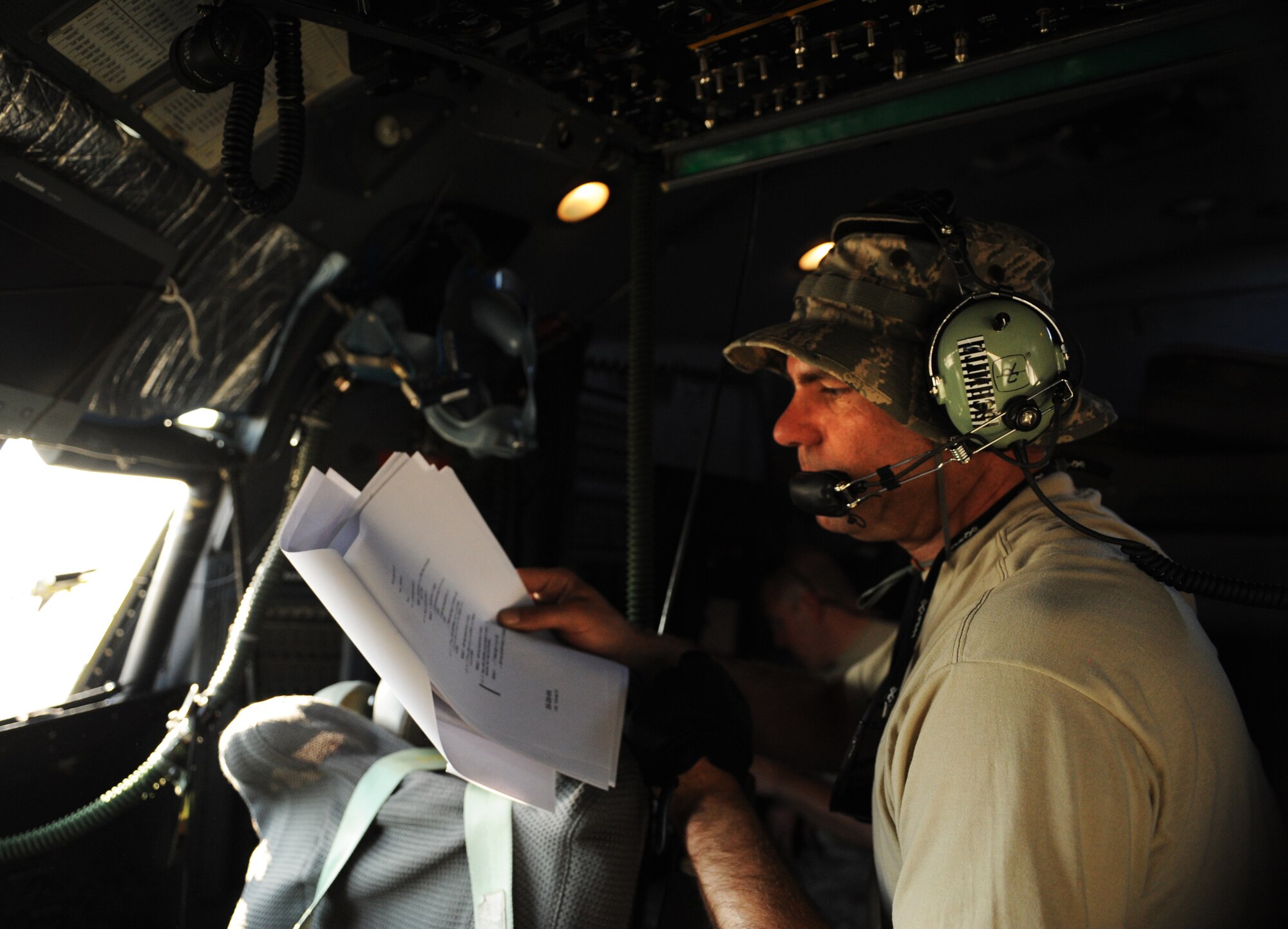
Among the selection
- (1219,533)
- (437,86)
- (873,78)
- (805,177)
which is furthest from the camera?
(805,177)

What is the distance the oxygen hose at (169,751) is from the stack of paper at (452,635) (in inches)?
15.8

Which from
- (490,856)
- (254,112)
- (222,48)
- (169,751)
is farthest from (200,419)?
(490,856)

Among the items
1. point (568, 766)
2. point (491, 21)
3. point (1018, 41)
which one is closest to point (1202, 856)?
point (568, 766)

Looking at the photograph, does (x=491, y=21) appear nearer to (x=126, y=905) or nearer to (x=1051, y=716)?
(x=1051, y=716)

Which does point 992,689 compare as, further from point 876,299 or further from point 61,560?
point 61,560

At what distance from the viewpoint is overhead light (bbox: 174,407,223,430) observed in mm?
1762

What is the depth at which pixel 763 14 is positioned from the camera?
4.05ft

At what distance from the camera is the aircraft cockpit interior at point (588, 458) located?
1.01 m

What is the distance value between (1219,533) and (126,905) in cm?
222

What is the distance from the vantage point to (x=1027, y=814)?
865mm

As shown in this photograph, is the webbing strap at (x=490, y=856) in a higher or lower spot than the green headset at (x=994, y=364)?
lower

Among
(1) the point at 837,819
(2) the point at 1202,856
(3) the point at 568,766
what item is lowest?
(1) the point at 837,819

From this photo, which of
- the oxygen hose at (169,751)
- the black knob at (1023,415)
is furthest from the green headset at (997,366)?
the oxygen hose at (169,751)

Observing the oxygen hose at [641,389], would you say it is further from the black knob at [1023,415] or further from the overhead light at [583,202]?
the black knob at [1023,415]
